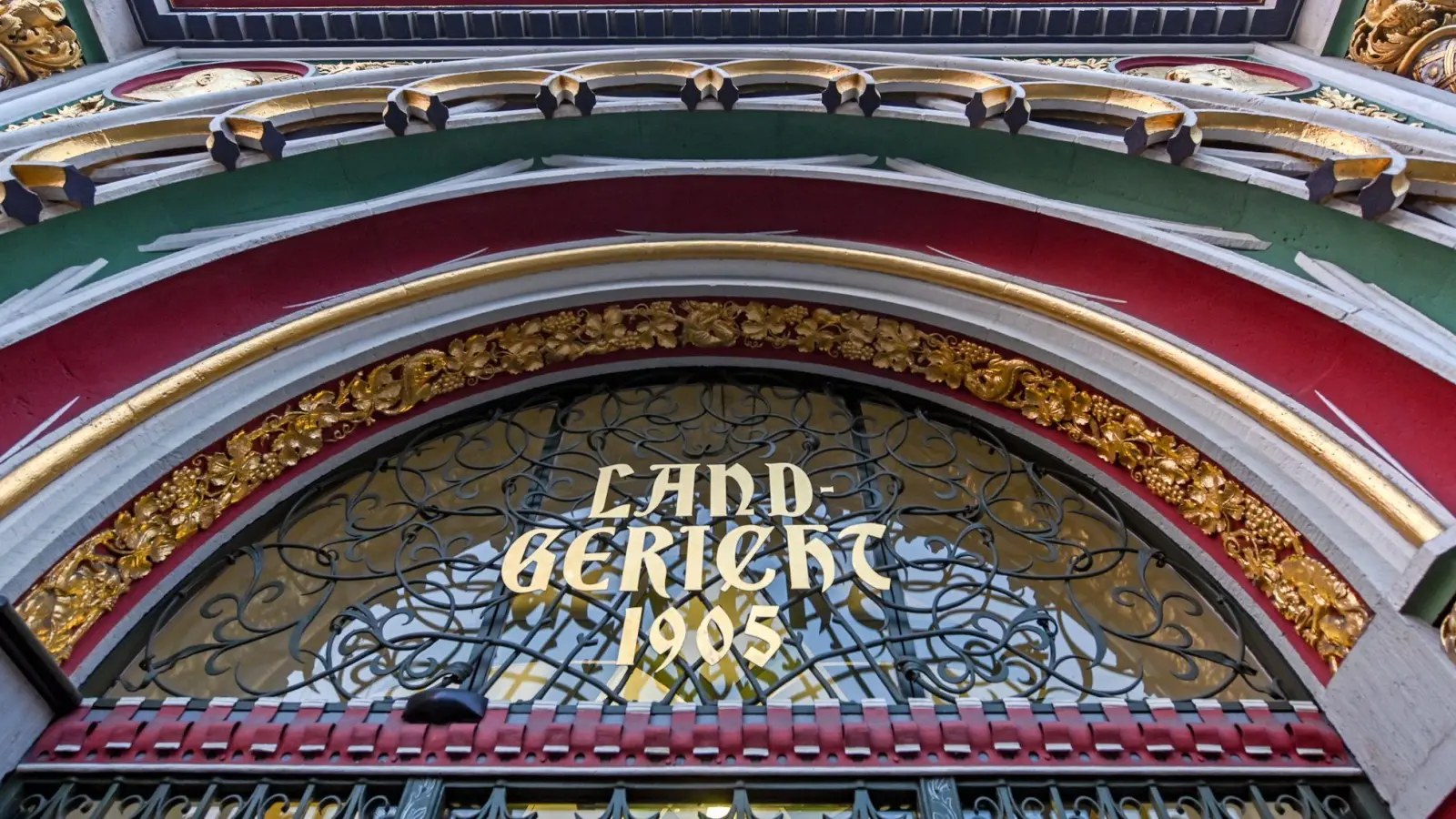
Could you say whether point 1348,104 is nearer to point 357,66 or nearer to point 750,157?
point 750,157

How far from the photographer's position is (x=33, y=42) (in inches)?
213

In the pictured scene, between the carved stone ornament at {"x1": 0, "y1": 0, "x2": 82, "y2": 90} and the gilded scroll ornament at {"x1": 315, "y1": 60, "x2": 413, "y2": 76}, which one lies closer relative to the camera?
the carved stone ornament at {"x1": 0, "y1": 0, "x2": 82, "y2": 90}

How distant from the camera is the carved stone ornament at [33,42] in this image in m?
5.30

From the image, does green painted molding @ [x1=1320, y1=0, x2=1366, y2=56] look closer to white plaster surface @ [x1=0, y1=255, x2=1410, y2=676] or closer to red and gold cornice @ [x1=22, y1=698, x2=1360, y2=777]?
white plaster surface @ [x1=0, y1=255, x2=1410, y2=676]

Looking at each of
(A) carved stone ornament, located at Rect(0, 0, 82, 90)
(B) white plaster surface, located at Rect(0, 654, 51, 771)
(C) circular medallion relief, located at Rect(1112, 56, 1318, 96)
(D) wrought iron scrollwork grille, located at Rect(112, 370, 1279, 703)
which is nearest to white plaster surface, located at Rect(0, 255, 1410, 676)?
(B) white plaster surface, located at Rect(0, 654, 51, 771)

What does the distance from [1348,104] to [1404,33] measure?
2.66 feet

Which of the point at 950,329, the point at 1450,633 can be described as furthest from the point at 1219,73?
the point at 1450,633

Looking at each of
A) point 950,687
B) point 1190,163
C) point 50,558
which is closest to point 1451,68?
point 1190,163

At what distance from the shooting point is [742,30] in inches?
234

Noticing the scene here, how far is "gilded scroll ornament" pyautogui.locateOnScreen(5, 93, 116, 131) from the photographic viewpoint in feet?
15.4

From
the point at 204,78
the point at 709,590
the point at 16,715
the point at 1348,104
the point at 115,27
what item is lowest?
the point at 709,590

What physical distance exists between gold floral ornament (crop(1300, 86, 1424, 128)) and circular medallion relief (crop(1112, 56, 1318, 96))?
0.32ft

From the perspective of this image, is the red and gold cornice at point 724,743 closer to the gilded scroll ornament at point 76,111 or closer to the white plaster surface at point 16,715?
the white plaster surface at point 16,715

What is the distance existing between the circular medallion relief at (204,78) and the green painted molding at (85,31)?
37 cm
